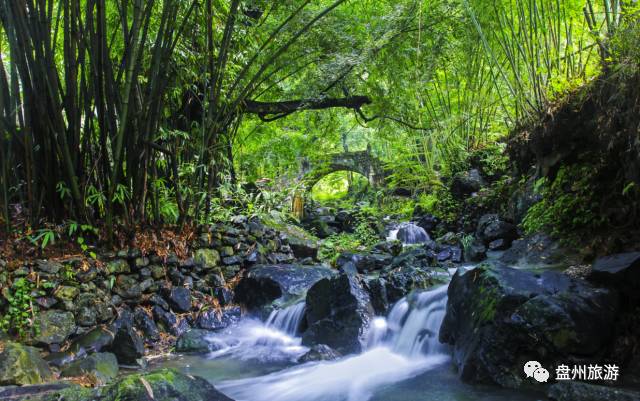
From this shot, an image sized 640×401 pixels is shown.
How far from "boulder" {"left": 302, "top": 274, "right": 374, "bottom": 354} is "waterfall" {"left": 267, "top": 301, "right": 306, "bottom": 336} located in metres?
0.21

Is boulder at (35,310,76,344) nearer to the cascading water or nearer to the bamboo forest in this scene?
the bamboo forest

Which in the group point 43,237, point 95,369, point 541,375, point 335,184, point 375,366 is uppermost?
point 335,184

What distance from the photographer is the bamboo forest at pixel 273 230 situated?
9.20ft

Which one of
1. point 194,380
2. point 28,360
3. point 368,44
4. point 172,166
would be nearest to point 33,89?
point 172,166

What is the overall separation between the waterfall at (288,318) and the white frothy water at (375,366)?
0.89 metres

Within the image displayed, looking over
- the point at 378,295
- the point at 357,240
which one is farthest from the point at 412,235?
the point at 378,295

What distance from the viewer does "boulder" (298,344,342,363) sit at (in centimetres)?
387

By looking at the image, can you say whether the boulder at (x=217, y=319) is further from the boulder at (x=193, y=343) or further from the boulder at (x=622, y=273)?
the boulder at (x=622, y=273)

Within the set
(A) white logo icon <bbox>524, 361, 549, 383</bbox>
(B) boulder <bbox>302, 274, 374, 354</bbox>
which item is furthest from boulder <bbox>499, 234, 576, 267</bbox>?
(B) boulder <bbox>302, 274, 374, 354</bbox>

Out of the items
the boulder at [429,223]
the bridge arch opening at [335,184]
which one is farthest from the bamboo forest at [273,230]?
the bridge arch opening at [335,184]

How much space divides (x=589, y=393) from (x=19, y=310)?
4.12 m

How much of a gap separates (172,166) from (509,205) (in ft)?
16.5

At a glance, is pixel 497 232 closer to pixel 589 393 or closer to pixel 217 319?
pixel 217 319

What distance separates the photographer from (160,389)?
2.22 m
